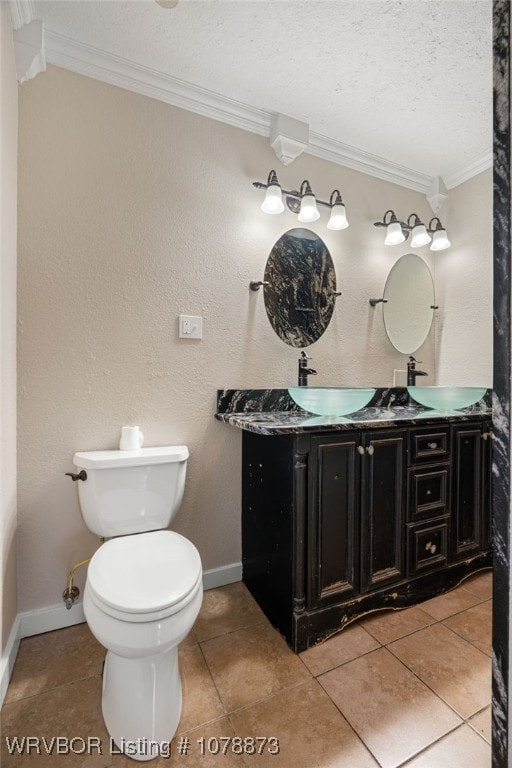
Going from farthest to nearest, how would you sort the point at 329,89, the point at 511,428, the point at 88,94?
the point at 329,89, the point at 88,94, the point at 511,428

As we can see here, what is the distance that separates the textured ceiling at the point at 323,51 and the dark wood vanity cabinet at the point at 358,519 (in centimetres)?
159

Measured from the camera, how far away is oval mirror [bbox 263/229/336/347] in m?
1.86

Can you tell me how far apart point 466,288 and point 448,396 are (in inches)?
34.0

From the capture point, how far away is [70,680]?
120 centimetres

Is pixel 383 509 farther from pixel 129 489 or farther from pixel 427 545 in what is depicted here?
pixel 129 489

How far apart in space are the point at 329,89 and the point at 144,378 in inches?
63.3

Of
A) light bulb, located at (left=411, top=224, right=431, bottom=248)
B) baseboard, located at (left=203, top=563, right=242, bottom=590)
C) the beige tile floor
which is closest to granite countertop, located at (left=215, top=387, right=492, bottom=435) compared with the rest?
baseboard, located at (left=203, top=563, right=242, bottom=590)

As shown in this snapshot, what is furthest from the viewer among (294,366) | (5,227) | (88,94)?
(294,366)

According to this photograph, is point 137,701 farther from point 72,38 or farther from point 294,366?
point 72,38

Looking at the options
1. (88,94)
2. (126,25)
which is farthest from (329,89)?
(88,94)

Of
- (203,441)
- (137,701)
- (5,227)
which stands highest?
(5,227)

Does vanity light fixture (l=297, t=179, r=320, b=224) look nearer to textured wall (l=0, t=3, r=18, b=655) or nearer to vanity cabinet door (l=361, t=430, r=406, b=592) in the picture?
vanity cabinet door (l=361, t=430, r=406, b=592)

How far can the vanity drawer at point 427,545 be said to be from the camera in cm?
158

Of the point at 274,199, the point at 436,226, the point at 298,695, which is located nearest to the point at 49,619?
the point at 298,695
